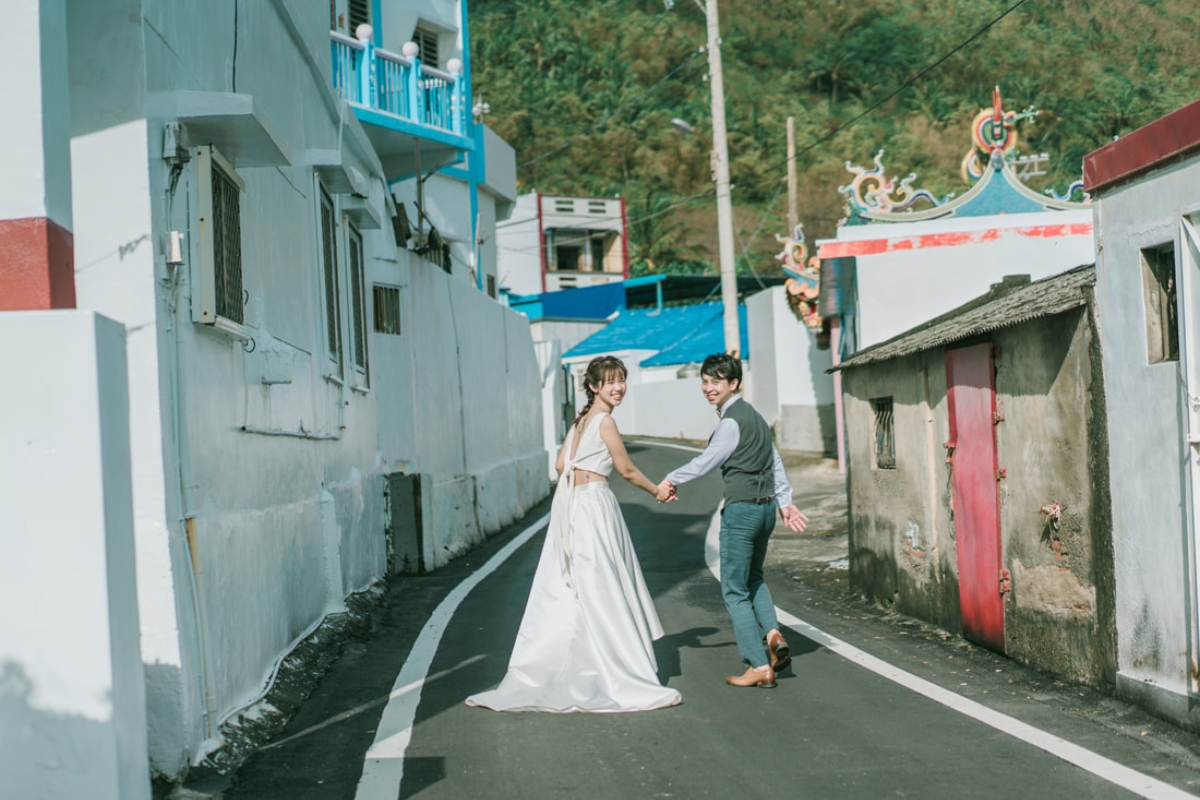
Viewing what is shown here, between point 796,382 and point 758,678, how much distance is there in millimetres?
25289

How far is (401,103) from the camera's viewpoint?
21203 mm

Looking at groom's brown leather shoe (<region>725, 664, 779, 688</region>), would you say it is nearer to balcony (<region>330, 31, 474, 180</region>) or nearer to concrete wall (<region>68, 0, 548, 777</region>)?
concrete wall (<region>68, 0, 548, 777</region>)

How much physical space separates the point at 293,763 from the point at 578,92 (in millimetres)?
64897

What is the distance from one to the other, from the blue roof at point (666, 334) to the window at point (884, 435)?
106 ft


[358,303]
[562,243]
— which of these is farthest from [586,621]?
[562,243]

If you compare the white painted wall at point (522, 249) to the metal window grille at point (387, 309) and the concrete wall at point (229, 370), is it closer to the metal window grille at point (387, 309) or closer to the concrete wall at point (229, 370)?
the metal window grille at point (387, 309)

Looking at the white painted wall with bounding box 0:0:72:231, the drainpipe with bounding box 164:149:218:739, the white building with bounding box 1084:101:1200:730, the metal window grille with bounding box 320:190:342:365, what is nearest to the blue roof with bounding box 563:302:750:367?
the metal window grille with bounding box 320:190:342:365

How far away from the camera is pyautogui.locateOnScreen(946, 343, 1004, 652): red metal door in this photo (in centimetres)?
849

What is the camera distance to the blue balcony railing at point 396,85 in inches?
792

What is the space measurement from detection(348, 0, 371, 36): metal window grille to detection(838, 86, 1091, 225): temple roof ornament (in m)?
10.3

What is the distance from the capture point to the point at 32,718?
178 inches

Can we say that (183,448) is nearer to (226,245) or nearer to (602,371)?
(226,245)

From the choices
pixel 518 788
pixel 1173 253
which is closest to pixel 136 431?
pixel 518 788

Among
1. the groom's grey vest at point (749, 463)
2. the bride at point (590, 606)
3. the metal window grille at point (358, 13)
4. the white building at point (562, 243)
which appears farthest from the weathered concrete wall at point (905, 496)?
the white building at point (562, 243)
